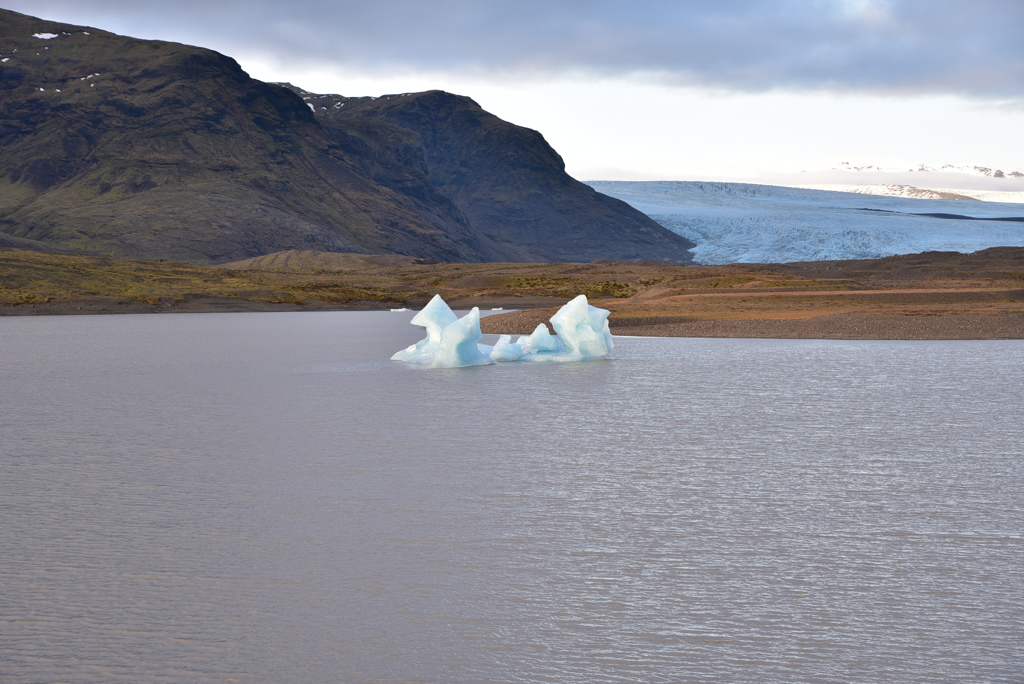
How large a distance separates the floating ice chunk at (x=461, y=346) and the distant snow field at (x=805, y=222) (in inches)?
4113

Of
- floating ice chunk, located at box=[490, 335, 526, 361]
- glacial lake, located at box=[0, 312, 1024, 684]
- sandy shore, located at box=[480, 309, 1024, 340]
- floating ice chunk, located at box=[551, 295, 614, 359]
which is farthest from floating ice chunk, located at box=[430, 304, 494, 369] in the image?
sandy shore, located at box=[480, 309, 1024, 340]

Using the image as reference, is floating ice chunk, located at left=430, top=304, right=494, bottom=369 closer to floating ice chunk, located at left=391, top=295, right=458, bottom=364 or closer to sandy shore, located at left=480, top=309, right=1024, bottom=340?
floating ice chunk, located at left=391, top=295, right=458, bottom=364

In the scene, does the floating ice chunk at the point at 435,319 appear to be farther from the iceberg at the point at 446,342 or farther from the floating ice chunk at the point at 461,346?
the floating ice chunk at the point at 461,346

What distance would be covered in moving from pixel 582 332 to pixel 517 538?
2404 centimetres

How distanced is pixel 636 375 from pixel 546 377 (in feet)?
8.71

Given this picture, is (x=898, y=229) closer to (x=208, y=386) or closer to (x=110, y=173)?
(x=208, y=386)

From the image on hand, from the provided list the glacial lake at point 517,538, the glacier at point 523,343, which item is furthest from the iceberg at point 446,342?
the glacial lake at point 517,538

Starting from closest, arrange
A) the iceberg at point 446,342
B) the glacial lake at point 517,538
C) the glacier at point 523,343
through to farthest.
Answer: the glacial lake at point 517,538 < the iceberg at point 446,342 < the glacier at point 523,343

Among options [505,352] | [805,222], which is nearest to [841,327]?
[505,352]

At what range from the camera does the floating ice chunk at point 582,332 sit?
3438 cm

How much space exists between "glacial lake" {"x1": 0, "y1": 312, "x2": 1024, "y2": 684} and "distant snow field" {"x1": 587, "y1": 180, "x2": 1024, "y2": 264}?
11356 cm

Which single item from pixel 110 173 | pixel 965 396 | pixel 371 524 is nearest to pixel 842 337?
pixel 965 396

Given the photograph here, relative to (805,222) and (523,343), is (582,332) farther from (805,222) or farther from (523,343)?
(805,222)

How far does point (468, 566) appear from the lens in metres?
10.1
